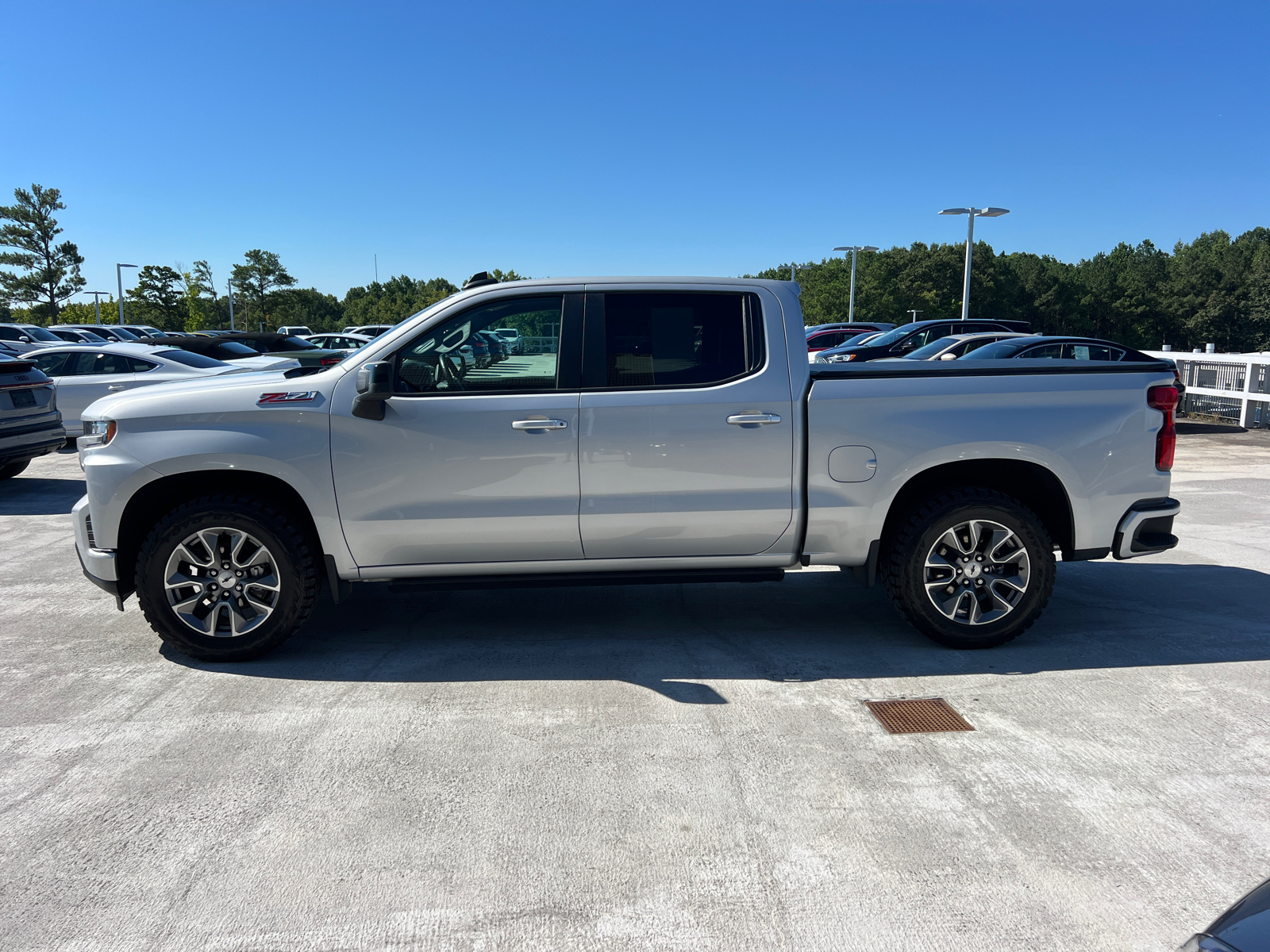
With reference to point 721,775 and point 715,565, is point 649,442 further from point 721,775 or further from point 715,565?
point 721,775

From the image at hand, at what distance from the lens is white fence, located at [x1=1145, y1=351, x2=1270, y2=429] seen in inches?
667

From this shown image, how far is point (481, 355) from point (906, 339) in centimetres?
1911

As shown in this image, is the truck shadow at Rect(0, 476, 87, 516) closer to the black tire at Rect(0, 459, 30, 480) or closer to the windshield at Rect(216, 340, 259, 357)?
the black tire at Rect(0, 459, 30, 480)

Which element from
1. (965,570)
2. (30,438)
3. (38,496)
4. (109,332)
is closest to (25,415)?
(30,438)

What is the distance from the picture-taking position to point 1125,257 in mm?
132125

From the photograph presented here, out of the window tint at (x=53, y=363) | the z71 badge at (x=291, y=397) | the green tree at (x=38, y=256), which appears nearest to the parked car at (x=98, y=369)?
the window tint at (x=53, y=363)

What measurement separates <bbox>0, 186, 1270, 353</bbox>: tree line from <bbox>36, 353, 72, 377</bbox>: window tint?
60.8 m

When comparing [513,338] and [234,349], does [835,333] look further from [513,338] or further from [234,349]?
[513,338]

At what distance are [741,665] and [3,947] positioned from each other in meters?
3.24

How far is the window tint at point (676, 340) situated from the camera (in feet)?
15.7

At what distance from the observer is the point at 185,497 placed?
490cm

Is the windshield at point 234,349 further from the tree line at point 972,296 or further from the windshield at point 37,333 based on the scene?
the tree line at point 972,296

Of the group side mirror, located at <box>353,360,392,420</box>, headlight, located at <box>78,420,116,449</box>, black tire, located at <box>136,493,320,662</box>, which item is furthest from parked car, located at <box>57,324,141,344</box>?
side mirror, located at <box>353,360,392,420</box>

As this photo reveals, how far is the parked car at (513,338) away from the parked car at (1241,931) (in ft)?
12.4
